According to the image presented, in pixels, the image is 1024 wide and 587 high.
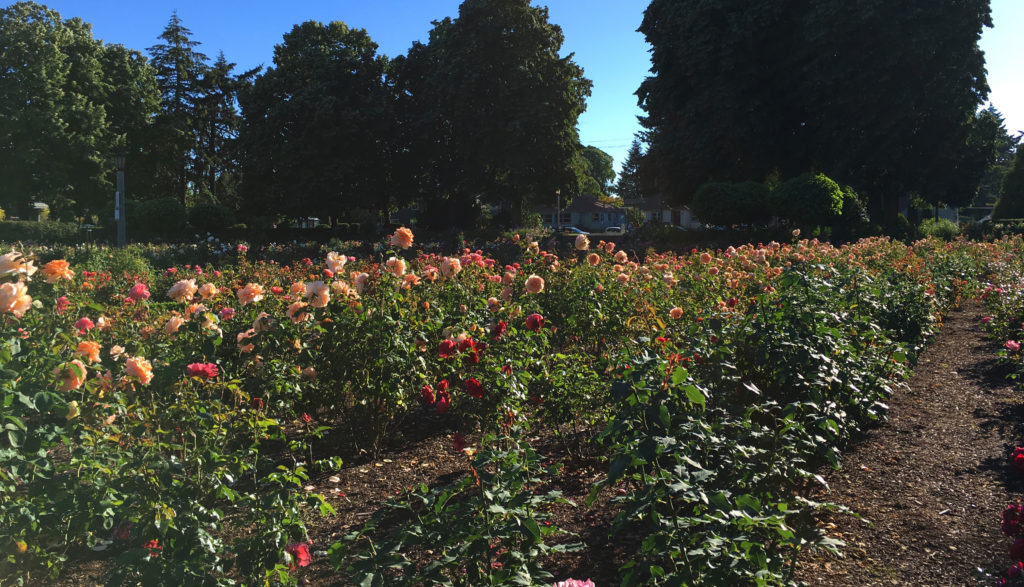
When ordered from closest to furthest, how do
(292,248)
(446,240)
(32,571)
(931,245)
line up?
(32,571) < (931,245) < (292,248) < (446,240)

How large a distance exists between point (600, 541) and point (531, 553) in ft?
3.36

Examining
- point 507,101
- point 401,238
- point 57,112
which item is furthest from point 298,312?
point 57,112

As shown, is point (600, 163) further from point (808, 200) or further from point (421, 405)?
point (421, 405)

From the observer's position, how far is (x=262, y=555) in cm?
201

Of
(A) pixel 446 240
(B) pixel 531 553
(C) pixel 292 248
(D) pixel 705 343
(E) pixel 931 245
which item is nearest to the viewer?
(B) pixel 531 553

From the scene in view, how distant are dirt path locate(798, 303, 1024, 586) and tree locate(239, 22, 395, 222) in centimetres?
2479

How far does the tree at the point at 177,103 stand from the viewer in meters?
37.8

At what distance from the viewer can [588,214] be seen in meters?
68.3

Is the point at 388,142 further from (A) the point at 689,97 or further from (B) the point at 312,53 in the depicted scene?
(A) the point at 689,97

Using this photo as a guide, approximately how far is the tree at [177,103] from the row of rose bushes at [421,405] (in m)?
37.9

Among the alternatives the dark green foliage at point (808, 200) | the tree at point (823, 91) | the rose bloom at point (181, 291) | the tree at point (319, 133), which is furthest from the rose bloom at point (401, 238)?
the tree at point (319, 133)

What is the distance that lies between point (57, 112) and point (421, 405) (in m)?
34.2

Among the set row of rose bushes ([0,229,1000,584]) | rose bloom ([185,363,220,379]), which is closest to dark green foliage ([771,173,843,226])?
row of rose bushes ([0,229,1000,584])

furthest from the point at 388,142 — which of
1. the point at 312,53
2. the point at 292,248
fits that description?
the point at 292,248
